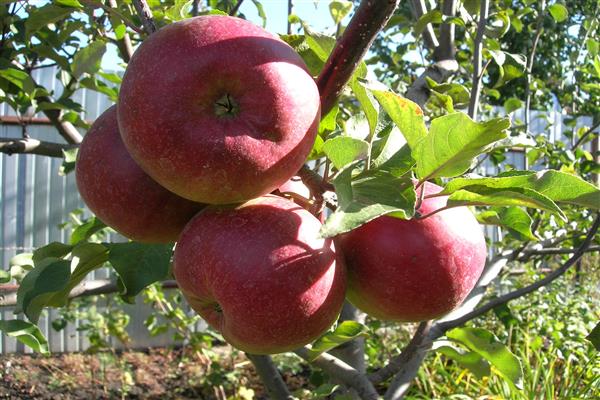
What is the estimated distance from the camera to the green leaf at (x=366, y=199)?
0.49 m

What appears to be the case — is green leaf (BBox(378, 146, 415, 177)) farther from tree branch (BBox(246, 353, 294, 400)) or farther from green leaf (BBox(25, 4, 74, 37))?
tree branch (BBox(246, 353, 294, 400))

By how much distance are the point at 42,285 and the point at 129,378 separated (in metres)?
2.80

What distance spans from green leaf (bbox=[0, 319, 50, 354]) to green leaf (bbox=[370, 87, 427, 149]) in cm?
87

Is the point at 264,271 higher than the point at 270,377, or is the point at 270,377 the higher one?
the point at 264,271

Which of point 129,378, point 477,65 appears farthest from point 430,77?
point 129,378

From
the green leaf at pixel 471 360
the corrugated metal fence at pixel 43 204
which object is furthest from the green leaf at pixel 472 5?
the corrugated metal fence at pixel 43 204

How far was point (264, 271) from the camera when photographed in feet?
2.02

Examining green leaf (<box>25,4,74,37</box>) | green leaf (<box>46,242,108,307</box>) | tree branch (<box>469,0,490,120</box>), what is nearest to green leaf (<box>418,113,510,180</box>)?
green leaf (<box>46,242,108,307</box>)

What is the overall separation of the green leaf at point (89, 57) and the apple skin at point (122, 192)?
461 millimetres

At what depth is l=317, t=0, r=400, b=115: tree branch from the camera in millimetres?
567

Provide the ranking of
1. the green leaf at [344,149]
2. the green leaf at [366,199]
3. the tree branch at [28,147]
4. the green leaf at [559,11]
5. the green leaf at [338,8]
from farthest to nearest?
the green leaf at [559,11]
the tree branch at [28,147]
the green leaf at [338,8]
the green leaf at [344,149]
the green leaf at [366,199]

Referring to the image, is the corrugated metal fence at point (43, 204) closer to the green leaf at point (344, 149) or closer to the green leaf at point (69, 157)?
the green leaf at point (69, 157)

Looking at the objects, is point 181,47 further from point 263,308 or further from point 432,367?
point 432,367

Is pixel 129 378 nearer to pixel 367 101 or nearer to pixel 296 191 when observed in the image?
pixel 296 191
